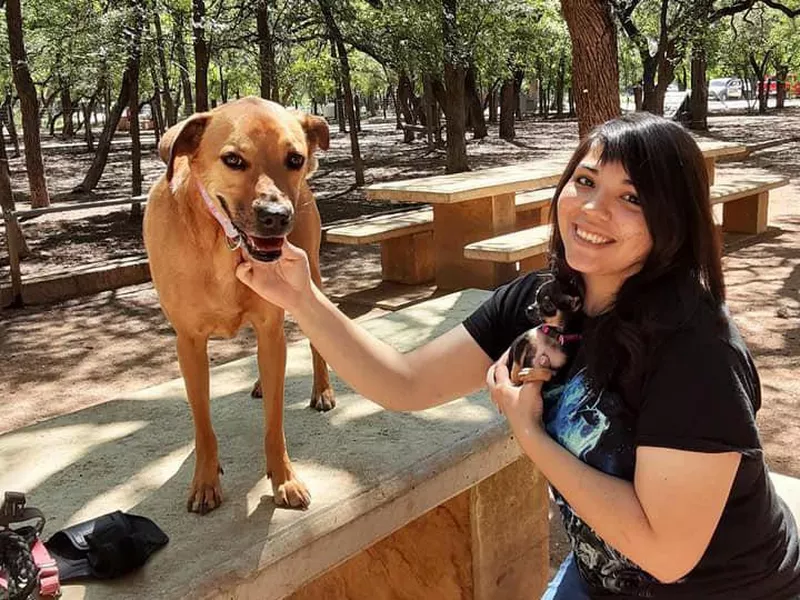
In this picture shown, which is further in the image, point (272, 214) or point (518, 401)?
point (272, 214)

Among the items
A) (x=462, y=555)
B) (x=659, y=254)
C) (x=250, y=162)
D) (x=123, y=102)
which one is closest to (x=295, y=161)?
(x=250, y=162)

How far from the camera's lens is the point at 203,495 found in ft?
7.09

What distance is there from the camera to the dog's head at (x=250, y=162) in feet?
5.84

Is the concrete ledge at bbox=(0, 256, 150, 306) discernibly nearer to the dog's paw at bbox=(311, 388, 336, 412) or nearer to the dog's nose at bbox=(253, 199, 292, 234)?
the dog's paw at bbox=(311, 388, 336, 412)

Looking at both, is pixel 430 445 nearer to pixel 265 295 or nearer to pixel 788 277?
pixel 265 295

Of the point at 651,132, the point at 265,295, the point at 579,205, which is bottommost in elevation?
the point at 265,295

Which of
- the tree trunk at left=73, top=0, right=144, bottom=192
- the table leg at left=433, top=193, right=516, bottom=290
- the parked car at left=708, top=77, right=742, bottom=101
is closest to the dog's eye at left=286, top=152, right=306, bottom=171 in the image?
the table leg at left=433, top=193, right=516, bottom=290

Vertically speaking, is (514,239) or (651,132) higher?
(651,132)

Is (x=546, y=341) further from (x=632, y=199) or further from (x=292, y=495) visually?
(x=292, y=495)

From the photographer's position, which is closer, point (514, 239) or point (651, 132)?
point (651, 132)

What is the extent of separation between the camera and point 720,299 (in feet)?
4.96

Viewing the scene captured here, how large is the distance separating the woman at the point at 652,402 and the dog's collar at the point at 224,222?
672mm

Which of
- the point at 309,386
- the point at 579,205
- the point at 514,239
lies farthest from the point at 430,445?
the point at 514,239

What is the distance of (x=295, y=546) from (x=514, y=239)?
4605mm
